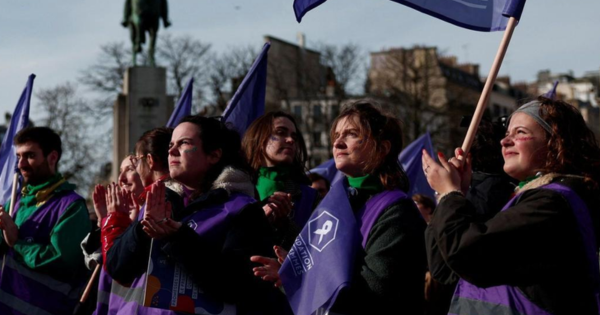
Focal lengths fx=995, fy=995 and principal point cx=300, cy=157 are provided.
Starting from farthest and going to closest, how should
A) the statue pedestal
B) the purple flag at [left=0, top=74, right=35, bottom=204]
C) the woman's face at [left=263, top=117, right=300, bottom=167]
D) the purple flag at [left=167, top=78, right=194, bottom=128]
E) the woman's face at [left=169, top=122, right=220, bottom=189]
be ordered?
the statue pedestal
the purple flag at [left=167, top=78, right=194, bottom=128]
the purple flag at [left=0, top=74, right=35, bottom=204]
the woman's face at [left=263, top=117, right=300, bottom=167]
the woman's face at [left=169, top=122, right=220, bottom=189]

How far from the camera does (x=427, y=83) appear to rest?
42.8 m

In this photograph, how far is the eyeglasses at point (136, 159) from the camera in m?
5.62

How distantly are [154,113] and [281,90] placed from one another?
23711 millimetres

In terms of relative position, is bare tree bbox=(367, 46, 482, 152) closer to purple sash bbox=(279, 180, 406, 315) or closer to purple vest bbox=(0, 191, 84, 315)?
purple vest bbox=(0, 191, 84, 315)

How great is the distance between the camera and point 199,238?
14.4 feet

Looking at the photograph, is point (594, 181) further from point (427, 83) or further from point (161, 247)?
point (427, 83)

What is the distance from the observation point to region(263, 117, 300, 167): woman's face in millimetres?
5609

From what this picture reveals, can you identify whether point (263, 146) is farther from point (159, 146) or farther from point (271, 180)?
point (159, 146)

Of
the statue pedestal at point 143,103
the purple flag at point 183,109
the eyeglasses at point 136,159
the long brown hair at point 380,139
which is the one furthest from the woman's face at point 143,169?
the statue pedestal at point 143,103

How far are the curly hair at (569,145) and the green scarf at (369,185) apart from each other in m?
0.82

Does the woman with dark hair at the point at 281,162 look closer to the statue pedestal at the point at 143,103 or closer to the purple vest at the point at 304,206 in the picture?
the purple vest at the point at 304,206

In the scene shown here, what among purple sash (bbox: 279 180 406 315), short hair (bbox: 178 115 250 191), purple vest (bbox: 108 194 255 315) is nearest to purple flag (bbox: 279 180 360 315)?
purple sash (bbox: 279 180 406 315)

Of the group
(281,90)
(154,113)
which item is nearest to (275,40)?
(281,90)

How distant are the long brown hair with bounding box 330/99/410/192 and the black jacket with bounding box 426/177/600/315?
2.80 feet
